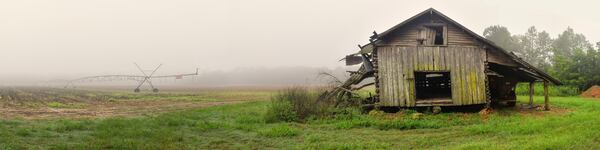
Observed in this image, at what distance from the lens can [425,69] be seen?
23547 mm

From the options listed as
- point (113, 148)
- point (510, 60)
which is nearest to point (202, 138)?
point (113, 148)

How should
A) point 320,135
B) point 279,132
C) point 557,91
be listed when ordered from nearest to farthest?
1. point 320,135
2. point 279,132
3. point 557,91

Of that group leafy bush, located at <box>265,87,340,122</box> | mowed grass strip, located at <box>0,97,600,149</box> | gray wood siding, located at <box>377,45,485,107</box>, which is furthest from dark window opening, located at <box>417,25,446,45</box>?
leafy bush, located at <box>265,87,340,122</box>

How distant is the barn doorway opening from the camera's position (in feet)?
96.7

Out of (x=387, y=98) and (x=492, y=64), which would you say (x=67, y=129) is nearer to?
(x=387, y=98)

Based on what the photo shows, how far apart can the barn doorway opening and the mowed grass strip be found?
908 centimetres

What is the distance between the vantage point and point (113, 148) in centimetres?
1335

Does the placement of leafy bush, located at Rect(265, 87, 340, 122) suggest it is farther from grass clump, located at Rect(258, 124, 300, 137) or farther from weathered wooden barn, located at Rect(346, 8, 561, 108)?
grass clump, located at Rect(258, 124, 300, 137)

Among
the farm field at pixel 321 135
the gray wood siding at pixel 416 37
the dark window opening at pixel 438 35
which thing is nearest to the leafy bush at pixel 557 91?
the dark window opening at pixel 438 35

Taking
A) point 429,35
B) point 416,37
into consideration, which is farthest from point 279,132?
point 429,35

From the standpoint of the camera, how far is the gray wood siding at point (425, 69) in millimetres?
23562

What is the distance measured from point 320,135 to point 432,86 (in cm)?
1629

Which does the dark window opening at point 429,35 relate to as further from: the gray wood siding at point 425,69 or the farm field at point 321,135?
the farm field at point 321,135

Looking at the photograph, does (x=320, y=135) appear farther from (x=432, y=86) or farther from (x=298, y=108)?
(x=432, y=86)
